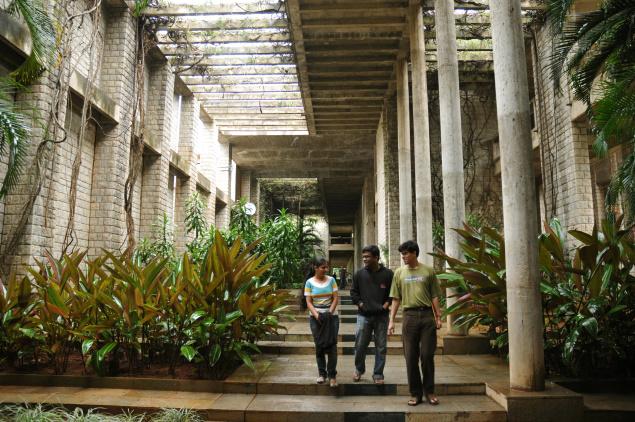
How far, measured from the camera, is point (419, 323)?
4348 mm

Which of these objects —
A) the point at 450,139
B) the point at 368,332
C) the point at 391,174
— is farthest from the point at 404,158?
the point at 368,332

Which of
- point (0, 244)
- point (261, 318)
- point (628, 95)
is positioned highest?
point (628, 95)

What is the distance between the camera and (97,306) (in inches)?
206

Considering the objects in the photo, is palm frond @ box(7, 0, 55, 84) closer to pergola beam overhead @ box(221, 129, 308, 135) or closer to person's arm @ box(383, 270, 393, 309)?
person's arm @ box(383, 270, 393, 309)

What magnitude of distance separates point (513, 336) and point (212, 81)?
11.1m

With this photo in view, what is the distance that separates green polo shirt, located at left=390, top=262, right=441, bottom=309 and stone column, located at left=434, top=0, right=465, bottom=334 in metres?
2.18

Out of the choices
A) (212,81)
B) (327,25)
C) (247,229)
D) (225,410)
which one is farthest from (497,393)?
(212,81)

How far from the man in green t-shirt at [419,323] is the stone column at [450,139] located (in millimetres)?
2204

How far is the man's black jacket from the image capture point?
4848 mm

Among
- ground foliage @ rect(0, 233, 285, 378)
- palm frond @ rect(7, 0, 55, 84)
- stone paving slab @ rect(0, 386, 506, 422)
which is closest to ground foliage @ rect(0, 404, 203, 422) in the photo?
stone paving slab @ rect(0, 386, 506, 422)

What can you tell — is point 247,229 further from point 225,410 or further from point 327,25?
point 225,410

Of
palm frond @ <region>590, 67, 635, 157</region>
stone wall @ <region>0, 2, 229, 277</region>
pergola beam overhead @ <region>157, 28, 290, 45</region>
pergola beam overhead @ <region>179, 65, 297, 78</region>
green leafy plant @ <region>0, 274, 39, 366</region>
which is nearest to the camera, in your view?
palm frond @ <region>590, 67, 635, 157</region>

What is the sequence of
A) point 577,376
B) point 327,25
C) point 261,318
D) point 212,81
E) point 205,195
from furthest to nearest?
1. point 205,195
2. point 212,81
3. point 327,25
4. point 261,318
5. point 577,376

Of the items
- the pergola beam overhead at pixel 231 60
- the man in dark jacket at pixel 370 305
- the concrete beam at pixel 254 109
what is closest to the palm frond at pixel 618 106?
the man in dark jacket at pixel 370 305
